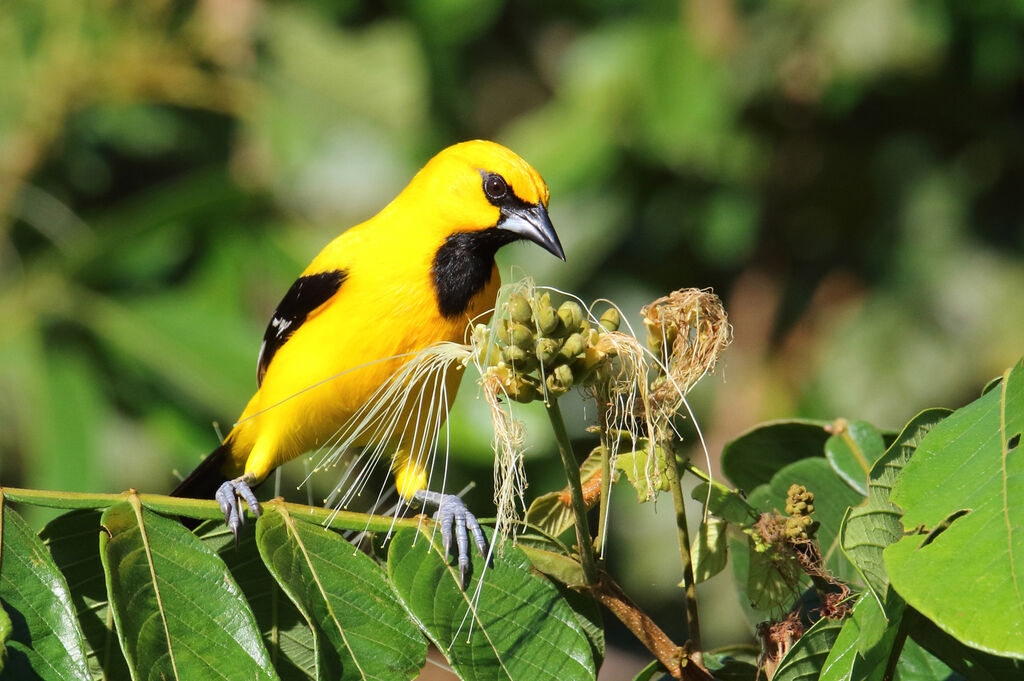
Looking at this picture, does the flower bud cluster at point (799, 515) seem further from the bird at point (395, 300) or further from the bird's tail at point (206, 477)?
the bird's tail at point (206, 477)

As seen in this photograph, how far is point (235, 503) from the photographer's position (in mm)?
2422

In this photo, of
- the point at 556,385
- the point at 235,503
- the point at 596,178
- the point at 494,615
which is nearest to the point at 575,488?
the point at 556,385

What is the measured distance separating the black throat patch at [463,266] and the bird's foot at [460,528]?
0.80m

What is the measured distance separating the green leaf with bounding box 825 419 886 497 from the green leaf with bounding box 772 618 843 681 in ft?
1.62

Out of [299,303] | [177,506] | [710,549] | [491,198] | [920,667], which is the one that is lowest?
[920,667]

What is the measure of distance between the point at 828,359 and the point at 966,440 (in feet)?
12.3

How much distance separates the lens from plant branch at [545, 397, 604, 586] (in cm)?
156

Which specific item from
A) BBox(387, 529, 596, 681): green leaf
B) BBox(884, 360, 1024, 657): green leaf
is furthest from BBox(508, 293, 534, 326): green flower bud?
BBox(884, 360, 1024, 657): green leaf

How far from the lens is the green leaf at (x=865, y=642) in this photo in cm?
161

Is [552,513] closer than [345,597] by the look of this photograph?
No

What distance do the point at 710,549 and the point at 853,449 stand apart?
516mm

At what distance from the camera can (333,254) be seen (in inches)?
134

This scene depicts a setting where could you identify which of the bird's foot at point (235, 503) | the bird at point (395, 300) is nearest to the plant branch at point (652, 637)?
the bird's foot at point (235, 503)

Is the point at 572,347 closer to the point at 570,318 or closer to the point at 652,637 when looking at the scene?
the point at 570,318
